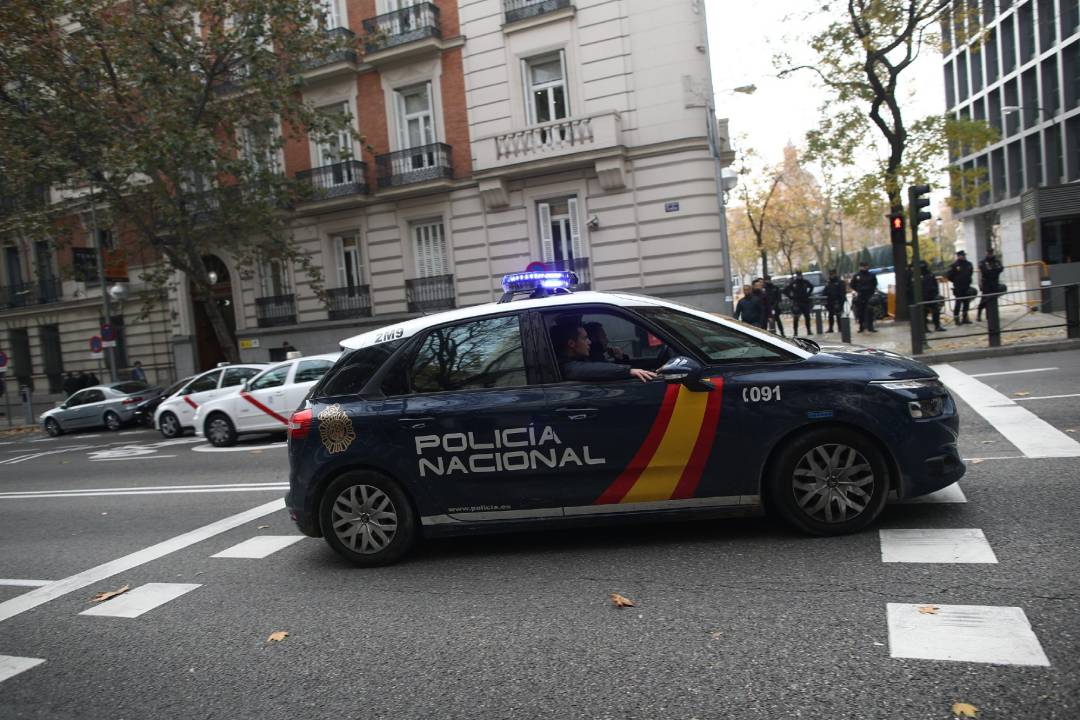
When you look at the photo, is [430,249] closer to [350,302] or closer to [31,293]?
[350,302]

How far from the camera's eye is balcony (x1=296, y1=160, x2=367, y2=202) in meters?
23.6

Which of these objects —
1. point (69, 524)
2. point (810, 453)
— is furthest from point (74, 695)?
point (69, 524)

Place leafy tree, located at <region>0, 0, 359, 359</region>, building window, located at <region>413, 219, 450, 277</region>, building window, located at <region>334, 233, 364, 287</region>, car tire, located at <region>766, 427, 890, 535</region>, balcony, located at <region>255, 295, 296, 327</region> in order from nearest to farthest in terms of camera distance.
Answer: car tire, located at <region>766, 427, 890, 535</region> < leafy tree, located at <region>0, 0, 359, 359</region> < building window, located at <region>413, 219, 450, 277</region> < building window, located at <region>334, 233, 364, 287</region> < balcony, located at <region>255, 295, 296, 327</region>

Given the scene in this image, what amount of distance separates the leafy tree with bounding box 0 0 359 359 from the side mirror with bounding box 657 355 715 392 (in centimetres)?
1636

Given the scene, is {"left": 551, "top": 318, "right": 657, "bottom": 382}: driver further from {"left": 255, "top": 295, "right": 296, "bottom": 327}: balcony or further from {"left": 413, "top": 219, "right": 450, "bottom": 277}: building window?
{"left": 255, "top": 295, "right": 296, "bottom": 327}: balcony

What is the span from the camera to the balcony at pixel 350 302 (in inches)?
963

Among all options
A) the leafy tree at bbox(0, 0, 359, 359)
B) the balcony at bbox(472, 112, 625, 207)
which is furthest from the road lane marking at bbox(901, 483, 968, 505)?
the leafy tree at bbox(0, 0, 359, 359)

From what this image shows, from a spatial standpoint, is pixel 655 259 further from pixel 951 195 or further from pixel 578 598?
pixel 578 598

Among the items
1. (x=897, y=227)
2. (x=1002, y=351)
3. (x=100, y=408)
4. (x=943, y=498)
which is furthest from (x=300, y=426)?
(x=100, y=408)

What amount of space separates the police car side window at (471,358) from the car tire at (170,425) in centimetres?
1413

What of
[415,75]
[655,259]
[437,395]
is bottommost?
[437,395]

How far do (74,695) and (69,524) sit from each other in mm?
5129

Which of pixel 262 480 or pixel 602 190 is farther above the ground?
pixel 602 190

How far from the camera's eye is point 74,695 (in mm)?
3844
